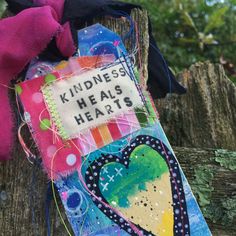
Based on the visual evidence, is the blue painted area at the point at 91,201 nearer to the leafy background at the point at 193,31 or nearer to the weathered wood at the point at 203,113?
the weathered wood at the point at 203,113

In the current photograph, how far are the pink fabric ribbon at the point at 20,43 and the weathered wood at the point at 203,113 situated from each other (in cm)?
52

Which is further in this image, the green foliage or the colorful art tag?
the green foliage

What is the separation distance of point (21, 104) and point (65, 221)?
0.94 feet

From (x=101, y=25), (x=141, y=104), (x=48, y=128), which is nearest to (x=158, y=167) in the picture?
(x=141, y=104)

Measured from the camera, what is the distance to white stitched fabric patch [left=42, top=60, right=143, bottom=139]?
107 cm

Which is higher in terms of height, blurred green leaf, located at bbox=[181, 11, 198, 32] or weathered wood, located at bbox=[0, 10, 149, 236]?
blurred green leaf, located at bbox=[181, 11, 198, 32]

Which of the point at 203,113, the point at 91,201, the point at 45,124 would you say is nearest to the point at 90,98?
the point at 45,124

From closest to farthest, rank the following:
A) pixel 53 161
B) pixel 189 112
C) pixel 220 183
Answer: pixel 53 161, pixel 220 183, pixel 189 112

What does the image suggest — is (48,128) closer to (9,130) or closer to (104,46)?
(9,130)

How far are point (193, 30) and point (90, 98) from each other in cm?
168

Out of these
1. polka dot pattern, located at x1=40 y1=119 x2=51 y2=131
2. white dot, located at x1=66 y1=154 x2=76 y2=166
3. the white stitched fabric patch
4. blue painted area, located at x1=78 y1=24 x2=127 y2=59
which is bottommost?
white dot, located at x1=66 y1=154 x2=76 y2=166

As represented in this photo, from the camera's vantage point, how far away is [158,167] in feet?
3.54

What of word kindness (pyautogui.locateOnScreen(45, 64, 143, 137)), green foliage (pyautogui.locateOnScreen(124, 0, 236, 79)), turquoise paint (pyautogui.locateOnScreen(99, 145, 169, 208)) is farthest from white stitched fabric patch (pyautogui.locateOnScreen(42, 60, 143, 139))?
green foliage (pyautogui.locateOnScreen(124, 0, 236, 79))

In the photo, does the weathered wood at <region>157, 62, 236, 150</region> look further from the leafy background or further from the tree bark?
the leafy background
